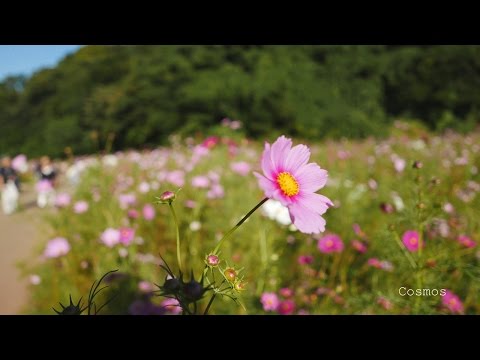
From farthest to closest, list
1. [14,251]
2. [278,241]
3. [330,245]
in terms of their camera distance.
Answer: [14,251]
[278,241]
[330,245]

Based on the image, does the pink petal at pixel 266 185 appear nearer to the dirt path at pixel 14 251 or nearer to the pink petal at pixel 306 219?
the pink petal at pixel 306 219

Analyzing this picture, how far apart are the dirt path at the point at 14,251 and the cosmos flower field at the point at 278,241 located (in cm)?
9

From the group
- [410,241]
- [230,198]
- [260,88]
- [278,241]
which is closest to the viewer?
[410,241]

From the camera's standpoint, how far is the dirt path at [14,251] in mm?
1864

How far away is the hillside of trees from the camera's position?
33.7 ft

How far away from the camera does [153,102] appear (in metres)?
11.3

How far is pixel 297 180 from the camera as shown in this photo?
0.38m

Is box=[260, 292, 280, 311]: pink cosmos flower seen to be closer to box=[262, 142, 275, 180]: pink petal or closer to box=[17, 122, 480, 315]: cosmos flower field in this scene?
box=[17, 122, 480, 315]: cosmos flower field

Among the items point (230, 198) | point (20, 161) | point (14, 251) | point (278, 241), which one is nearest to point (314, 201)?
point (278, 241)

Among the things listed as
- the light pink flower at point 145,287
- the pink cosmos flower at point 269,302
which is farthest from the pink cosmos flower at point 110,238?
the pink cosmos flower at point 269,302

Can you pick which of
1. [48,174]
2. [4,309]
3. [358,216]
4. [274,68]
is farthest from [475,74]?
[4,309]

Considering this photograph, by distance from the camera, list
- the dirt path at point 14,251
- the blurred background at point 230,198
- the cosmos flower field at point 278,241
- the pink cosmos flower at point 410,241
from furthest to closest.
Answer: the dirt path at point 14,251
the blurred background at point 230,198
the pink cosmos flower at point 410,241
the cosmos flower field at point 278,241

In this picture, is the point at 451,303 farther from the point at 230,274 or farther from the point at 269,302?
the point at 230,274

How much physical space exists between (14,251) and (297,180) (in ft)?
10.2
